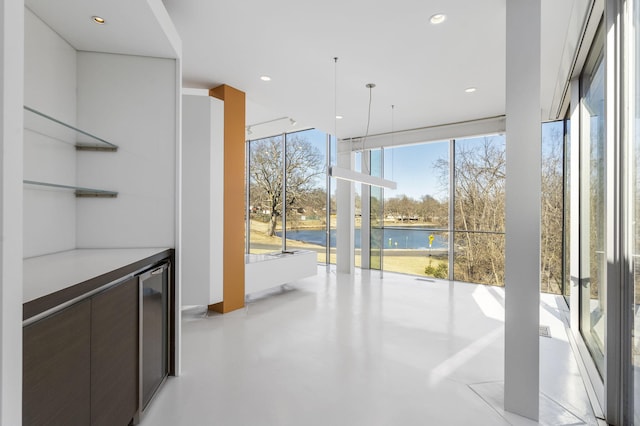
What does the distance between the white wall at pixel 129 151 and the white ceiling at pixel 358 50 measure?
643 mm

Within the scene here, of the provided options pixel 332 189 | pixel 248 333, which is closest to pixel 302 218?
pixel 332 189

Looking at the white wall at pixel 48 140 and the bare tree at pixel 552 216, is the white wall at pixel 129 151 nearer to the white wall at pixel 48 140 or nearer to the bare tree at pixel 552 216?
the white wall at pixel 48 140

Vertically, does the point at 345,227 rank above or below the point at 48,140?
below

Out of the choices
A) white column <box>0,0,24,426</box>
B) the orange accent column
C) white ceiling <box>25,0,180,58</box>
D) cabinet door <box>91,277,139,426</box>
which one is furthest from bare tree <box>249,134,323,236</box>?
white column <box>0,0,24,426</box>

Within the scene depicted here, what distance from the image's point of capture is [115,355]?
1525mm

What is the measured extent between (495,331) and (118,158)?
398 cm

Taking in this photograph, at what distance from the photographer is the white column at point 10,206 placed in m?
0.75

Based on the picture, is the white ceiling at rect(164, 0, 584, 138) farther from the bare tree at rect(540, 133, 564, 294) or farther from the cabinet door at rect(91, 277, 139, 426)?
the cabinet door at rect(91, 277, 139, 426)

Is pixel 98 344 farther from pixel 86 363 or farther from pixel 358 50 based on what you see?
pixel 358 50

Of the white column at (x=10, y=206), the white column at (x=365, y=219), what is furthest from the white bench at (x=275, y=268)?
the white column at (x=10, y=206)

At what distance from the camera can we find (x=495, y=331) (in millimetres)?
3398

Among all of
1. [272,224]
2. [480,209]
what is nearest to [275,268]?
[272,224]

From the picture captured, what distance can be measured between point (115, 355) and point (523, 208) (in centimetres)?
244

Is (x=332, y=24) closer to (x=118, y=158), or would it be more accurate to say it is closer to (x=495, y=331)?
(x=118, y=158)
